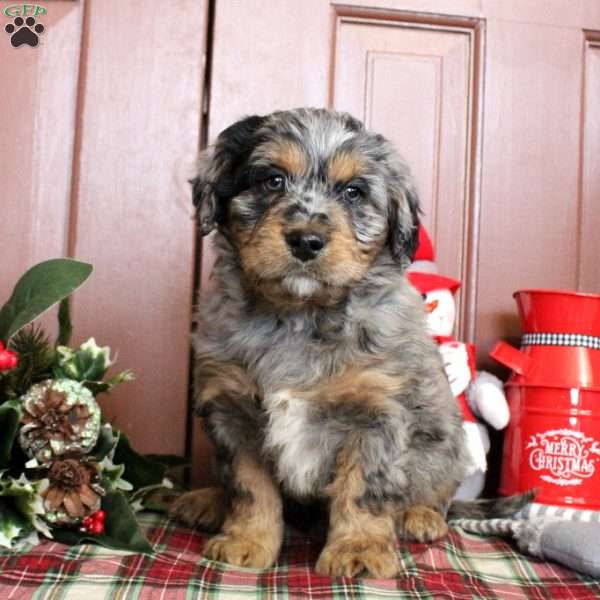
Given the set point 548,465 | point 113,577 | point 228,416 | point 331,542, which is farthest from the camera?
point 548,465

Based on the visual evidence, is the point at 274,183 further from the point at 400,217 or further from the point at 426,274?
the point at 426,274

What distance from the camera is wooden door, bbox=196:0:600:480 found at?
125 inches

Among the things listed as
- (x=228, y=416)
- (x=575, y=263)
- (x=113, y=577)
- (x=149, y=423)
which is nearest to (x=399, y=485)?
(x=228, y=416)

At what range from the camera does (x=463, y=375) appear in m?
2.84

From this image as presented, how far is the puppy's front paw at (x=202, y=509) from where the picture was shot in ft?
8.14

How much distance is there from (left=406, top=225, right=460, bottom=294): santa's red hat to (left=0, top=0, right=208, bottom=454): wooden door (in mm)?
853

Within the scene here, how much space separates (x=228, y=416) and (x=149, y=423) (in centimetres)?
90

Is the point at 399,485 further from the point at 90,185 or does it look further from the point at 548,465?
the point at 90,185

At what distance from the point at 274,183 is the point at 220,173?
7.4 inches

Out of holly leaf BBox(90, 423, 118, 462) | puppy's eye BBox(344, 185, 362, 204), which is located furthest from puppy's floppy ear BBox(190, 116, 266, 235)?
holly leaf BBox(90, 423, 118, 462)

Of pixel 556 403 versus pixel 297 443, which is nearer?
pixel 297 443

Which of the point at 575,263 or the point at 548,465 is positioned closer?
the point at 548,465

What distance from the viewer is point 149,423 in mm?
3068

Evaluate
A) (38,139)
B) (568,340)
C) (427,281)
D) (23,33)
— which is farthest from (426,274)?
(23,33)
